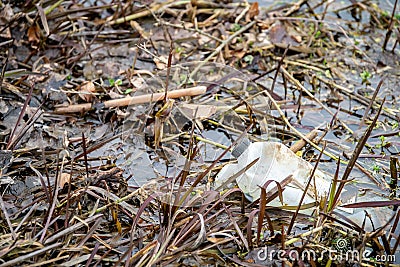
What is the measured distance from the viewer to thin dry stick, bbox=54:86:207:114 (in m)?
2.40

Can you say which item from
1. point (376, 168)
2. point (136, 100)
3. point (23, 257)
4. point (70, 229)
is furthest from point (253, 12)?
point (23, 257)

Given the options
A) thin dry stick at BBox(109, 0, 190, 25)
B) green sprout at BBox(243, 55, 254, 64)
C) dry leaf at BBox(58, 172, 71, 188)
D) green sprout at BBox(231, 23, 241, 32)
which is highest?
thin dry stick at BBox(109, 0, 190, 25)

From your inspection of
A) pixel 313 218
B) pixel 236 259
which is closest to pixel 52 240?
pixel 236 259

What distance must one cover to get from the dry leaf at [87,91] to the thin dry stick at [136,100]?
0.05 meters

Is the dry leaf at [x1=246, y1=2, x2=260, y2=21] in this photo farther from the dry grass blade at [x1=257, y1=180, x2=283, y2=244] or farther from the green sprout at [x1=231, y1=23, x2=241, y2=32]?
the dry grass blade at [x1=257, y1=180, x2=283, y2=244]

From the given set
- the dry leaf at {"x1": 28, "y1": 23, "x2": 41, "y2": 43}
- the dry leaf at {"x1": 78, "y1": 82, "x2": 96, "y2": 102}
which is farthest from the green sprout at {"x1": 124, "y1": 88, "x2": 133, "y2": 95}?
the dry leaf at {"x1": 28, "y1": 23, "x2": 41, "y2": 43}

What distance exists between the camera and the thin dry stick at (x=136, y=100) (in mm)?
2396

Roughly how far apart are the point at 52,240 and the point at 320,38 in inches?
75.1

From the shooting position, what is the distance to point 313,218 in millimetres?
1916

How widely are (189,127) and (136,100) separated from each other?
0.24 metres

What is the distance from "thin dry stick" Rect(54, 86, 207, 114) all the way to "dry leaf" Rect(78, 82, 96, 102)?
0.05 m

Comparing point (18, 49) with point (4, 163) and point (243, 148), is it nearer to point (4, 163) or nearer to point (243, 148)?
point (4, 163)

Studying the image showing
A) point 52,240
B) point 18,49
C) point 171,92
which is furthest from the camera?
point 18,49

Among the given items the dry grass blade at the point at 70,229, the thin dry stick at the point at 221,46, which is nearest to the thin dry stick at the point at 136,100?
the thin dry stick at the point at 221,46
